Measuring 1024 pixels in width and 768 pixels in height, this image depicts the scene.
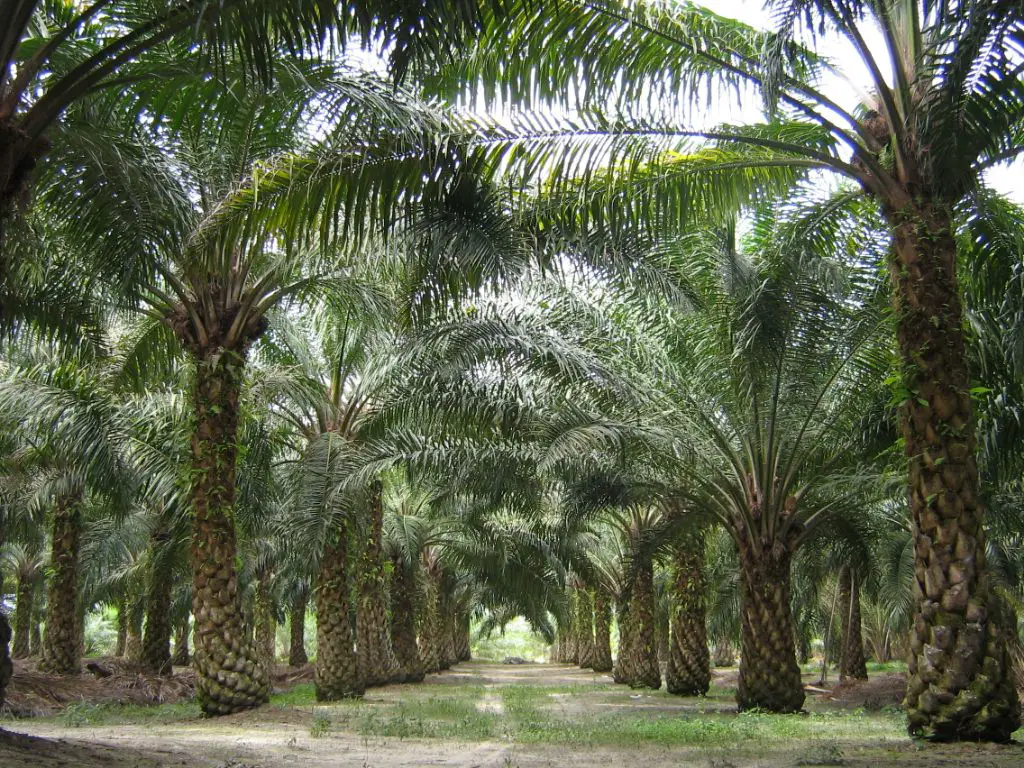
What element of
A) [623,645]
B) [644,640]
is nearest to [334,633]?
[644,640]

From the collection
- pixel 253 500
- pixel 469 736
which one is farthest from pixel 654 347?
pixel 253 500

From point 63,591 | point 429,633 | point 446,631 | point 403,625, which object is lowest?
point 446,631

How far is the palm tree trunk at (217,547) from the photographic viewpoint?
11219 millimetres

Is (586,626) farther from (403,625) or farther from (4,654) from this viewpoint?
(4,654)

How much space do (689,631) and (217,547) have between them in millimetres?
10706

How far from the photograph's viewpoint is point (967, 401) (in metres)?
7.58

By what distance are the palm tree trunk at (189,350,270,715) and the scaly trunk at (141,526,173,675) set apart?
27.0 feet

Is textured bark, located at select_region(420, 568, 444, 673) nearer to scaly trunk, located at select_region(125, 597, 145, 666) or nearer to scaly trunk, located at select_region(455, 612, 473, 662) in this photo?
scaly trunk, located at select_region(125, 597, 145, 666)

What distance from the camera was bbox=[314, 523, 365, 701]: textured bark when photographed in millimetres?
16156

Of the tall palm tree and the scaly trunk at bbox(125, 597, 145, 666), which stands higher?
the tall palm tree

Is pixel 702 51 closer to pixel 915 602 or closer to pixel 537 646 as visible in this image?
pixel 915 602

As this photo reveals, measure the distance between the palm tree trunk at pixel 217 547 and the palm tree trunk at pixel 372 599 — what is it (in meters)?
6.94

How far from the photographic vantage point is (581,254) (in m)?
8.88

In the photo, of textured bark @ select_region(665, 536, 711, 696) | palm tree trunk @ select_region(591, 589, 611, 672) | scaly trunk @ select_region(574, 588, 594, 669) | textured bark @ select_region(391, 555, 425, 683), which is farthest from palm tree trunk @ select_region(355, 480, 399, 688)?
scaly trunk @ select_region(574, 588, 594, 669)
